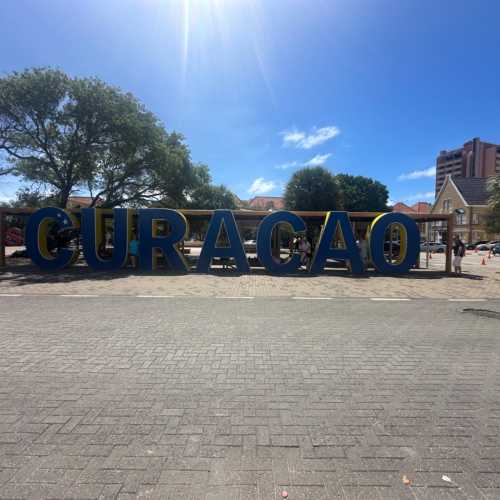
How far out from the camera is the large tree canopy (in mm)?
15625

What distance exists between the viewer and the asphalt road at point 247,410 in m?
2.15

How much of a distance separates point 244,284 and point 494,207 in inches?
540

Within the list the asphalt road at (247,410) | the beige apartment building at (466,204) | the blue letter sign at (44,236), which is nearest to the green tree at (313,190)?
the blue letter sign at (44,236)

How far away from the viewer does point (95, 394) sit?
333 centimetres

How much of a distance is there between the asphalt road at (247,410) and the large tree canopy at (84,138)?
45.0ft

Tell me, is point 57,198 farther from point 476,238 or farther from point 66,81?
point 476,238

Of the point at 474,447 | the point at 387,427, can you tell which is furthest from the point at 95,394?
the point at 474,447

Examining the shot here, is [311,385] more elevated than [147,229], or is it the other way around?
[147,229]

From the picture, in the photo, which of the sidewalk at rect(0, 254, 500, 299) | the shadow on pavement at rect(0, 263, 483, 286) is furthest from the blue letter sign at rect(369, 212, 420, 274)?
the sidewalk at rect(0, 254, 500, 299)

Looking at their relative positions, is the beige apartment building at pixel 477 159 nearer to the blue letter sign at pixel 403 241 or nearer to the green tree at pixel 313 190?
the green tree at pixel 313 190

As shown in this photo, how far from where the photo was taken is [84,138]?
16.8 metres

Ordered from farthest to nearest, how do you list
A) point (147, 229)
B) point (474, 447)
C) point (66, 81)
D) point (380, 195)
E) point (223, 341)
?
point (380, 195), point (66, 81), point (147, 229), point (223, 341), point (474, 447)

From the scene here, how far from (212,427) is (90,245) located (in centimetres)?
1303

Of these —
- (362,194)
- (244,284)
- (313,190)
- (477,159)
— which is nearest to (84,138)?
(244,284)
